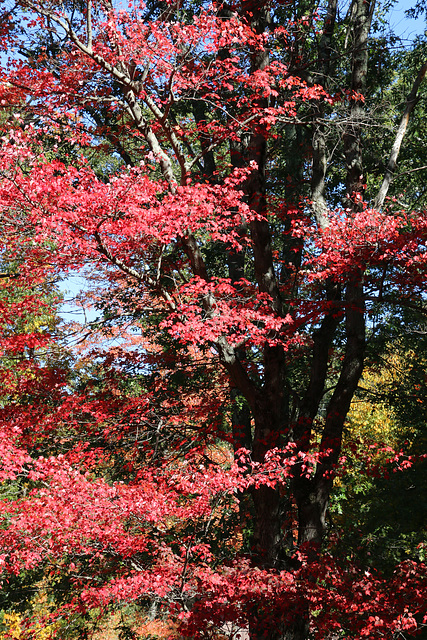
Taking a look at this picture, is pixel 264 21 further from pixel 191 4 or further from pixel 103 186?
pixel 103 186

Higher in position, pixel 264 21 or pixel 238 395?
pixel 264 21

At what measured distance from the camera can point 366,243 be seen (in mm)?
6992

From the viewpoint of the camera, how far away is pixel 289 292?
9.41 m

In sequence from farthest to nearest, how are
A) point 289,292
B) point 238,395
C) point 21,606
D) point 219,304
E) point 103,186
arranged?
point 21,606 → point 238,395 → point 289,292 → point 219,304 → point 103,186

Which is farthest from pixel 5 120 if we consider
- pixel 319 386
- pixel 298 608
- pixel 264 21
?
pixel 298 608

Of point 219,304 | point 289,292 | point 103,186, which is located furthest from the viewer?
point 289,292

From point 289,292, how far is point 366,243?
8.51 ft

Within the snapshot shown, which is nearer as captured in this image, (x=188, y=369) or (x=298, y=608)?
(x=298, y=608)

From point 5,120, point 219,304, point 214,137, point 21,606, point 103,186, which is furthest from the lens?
Answer: point 21,606

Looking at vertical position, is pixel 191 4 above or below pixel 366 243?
above

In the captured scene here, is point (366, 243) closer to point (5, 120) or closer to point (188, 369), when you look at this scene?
point (188, 369)

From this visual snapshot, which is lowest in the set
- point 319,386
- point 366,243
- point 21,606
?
point 21,606

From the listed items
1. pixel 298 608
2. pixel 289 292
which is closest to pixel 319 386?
pixel 289 292

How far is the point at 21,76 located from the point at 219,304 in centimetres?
499
